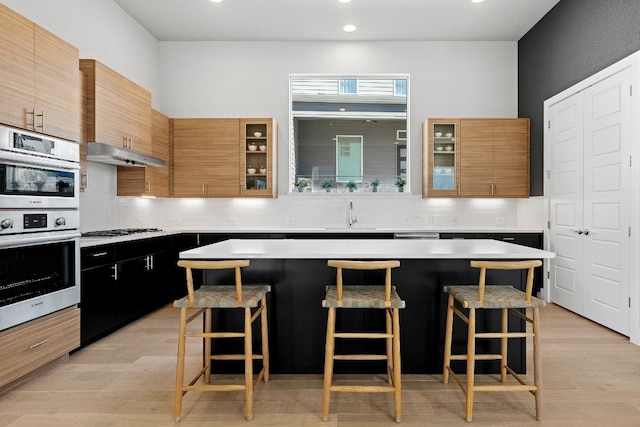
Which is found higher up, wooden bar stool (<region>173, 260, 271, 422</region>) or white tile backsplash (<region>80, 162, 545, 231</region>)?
white tile backsplash (<region>80, 162, 545, 231</region>)

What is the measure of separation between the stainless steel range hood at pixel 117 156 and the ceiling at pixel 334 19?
6.14 feet

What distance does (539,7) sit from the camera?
4.85 meters

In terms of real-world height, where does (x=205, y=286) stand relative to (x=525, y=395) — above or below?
above

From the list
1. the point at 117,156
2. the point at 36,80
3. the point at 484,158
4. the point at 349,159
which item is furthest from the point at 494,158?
the point at 36,80

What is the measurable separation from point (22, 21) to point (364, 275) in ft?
9.18

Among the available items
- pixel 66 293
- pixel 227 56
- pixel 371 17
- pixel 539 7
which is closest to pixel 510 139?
pixel 539 7

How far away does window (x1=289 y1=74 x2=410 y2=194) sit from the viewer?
5.91m

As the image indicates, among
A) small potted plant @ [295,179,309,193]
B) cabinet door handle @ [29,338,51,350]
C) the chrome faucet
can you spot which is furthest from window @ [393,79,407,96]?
cabinet door handle @ [29,338,51,350]

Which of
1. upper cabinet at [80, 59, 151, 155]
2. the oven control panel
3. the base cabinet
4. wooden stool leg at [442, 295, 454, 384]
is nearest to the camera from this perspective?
the oven control panel

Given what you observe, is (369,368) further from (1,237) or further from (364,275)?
(1,237)

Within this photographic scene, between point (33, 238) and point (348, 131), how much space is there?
4.24 m

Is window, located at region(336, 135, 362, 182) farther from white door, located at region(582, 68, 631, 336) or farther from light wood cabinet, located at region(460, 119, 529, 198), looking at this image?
white door, located at region(582, 68, 631, 336)

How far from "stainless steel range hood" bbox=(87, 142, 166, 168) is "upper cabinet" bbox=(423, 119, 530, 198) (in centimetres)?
345

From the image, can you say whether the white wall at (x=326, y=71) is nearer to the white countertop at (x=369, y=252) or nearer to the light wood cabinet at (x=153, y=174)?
the light wood cabinet at (x=153, y=174)
